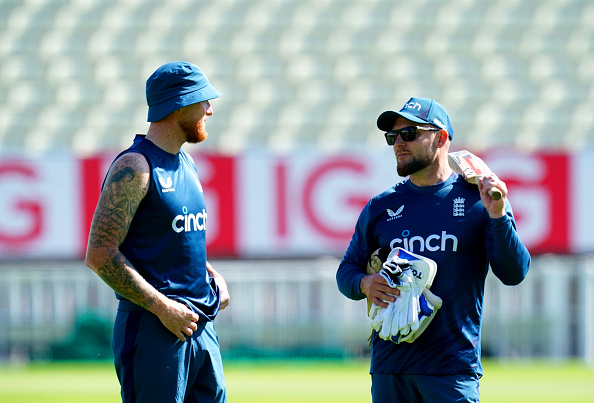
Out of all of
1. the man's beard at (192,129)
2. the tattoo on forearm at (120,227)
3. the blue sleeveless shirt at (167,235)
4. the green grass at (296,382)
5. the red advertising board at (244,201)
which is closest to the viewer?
the tattoo on forearm at (120,227)

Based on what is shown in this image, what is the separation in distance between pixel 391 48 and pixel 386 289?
11.5 meters

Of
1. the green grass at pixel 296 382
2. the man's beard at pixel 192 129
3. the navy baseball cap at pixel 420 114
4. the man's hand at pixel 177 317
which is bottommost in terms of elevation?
the green grass at pixel 296 382

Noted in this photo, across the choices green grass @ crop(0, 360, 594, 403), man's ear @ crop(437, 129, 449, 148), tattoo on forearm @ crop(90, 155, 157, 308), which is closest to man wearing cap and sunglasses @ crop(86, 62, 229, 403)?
tattoo on forearm @ crop(90, 155, 157, 308)

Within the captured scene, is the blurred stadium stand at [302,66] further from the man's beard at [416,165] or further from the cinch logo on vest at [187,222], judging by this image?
the cinch logo on vest at [187,222]

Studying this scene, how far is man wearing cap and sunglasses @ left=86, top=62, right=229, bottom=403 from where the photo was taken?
3.61 meters

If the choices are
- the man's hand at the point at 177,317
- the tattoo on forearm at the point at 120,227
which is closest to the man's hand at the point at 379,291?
the man's hand at the point at 177,317

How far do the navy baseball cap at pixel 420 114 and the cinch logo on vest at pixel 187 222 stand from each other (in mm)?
870

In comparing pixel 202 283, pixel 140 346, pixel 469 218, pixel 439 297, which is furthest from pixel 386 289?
pixel 140 346

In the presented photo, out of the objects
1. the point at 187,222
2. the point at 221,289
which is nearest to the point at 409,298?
the point at 221,289

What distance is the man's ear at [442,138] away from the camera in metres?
4.01

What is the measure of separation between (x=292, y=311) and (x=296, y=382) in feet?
7.13

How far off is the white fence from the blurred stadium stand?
2754 millimetres

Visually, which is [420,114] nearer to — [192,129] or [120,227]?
[192,129]

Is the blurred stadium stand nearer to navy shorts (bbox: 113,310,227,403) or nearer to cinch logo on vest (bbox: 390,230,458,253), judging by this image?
cinch logo on vest (bbox: 390,230,458,253)
